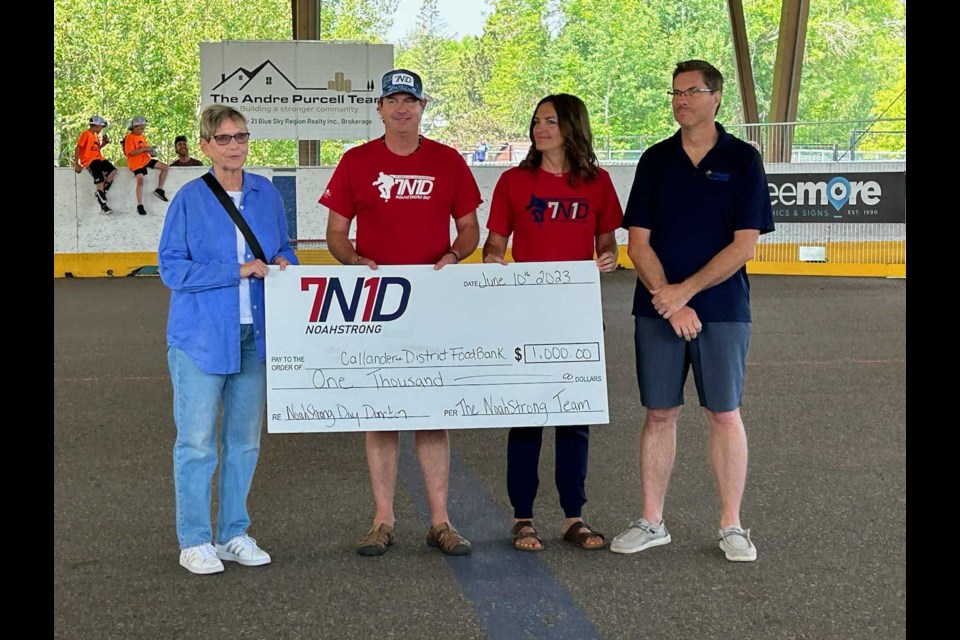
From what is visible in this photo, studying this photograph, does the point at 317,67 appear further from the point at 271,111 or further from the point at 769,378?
the point at 769,378

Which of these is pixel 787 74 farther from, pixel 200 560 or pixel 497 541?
pixel 200 560

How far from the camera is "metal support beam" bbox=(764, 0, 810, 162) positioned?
21.5m

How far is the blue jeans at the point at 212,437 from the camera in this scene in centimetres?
433

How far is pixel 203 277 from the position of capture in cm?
427

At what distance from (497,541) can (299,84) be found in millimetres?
17249

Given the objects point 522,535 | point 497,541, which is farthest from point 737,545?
point 497,541

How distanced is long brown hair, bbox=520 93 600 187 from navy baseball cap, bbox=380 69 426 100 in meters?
0.50

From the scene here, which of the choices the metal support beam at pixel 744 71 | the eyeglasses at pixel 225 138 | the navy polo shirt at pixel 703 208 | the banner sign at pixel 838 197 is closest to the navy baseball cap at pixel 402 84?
the eyeglasses at pixel 225 138

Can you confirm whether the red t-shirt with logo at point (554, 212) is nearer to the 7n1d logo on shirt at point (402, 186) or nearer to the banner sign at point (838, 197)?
the 7n1d logo on shirt at point (402, 186)

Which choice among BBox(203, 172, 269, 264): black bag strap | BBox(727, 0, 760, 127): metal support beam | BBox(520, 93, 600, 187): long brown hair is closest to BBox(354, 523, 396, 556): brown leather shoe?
BBox(203, 172, 269, 264): black bag strap

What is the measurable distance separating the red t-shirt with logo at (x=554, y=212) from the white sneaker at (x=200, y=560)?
5.83 feet

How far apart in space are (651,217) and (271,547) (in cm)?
212

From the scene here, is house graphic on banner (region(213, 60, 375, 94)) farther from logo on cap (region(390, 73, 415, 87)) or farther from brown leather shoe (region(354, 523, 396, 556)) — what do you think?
brown leather shoe (region(354, 523, 396, 556))
